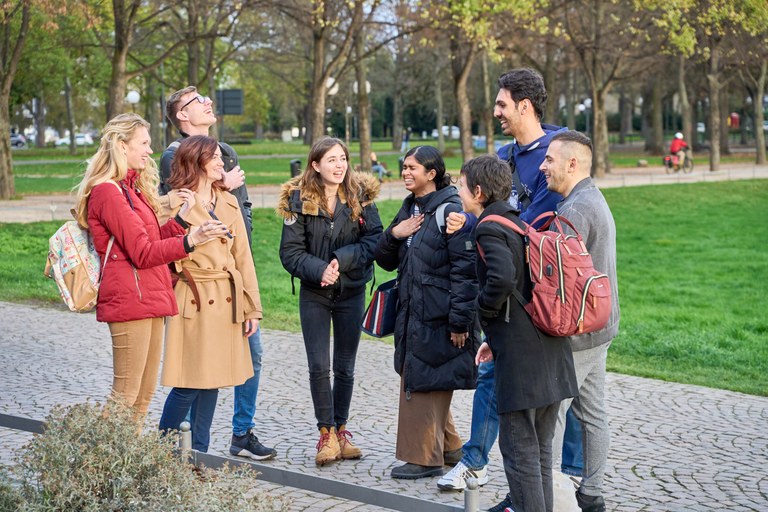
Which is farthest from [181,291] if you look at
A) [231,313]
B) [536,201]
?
[536,201]

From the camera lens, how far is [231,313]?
241 inches

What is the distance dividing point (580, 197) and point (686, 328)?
26.0ft

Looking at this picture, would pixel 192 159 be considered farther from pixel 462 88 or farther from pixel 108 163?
pixel 462 88

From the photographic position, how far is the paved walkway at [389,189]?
2284 centimetres

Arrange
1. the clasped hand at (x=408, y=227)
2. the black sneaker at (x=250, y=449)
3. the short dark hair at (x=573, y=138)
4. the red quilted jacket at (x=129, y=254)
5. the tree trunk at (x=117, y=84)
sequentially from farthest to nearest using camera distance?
the tree trunk at (x=117, y=84)
the black sneaker at (x=250, y=449)
the clasped hand at (x=408, y=227)
the red quilted jacket at (x=129, y=254)
the short dark hair at (x=573, y=138)

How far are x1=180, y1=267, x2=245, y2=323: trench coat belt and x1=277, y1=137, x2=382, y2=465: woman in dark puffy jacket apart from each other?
0.62m

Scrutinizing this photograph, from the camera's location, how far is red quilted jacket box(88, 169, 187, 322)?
5.49m

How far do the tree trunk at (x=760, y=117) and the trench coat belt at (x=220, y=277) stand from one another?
40.2 m

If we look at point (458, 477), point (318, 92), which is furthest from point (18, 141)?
point (458, 477)

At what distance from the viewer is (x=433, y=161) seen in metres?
6.36

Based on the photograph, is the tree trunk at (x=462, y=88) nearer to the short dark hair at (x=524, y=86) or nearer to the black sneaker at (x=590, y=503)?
the short dark hair at (x=524, y=86)

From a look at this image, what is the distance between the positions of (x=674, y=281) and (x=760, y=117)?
97.6 ft

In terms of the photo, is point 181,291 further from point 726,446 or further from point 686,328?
point 686,328

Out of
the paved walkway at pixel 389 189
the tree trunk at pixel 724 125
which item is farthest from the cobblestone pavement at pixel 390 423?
the tree trunk at pixel 724 125
